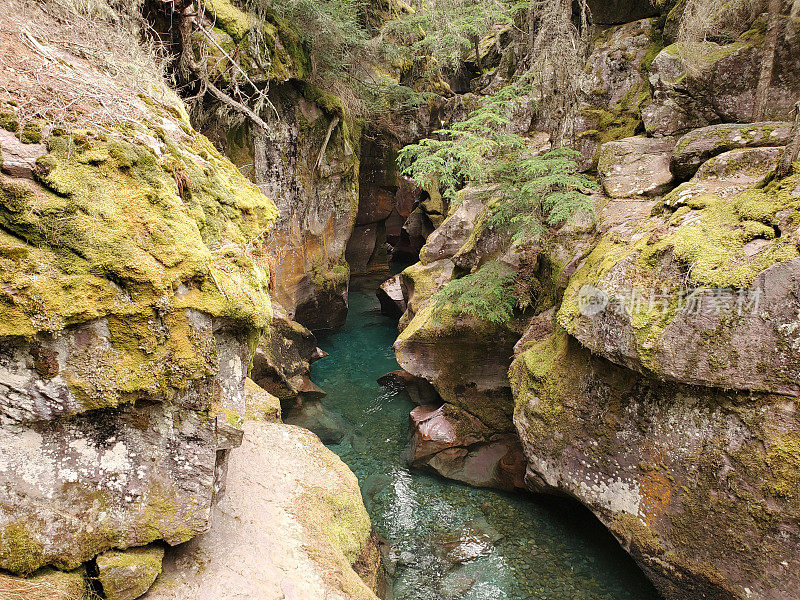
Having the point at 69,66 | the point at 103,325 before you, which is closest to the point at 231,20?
the point at 69,66

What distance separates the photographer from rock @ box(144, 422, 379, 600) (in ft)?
14.5

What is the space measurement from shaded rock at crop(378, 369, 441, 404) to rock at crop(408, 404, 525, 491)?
117 centimetres

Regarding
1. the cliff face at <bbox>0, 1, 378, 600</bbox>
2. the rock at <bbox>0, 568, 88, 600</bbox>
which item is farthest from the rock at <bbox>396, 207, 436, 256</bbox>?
the rock at <bbox>0, 568, 88, 600</bbox>

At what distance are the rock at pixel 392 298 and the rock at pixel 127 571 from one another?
1264cm

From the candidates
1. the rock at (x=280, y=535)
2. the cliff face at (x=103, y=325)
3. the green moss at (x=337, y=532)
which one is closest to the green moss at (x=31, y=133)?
the cliff face at (x=103, y=325)

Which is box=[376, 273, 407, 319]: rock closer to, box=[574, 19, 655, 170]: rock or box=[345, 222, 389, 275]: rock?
box=[345, 222, 389, 275]: rock

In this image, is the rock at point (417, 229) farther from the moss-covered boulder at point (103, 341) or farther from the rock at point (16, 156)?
the rock at point (16, 156)

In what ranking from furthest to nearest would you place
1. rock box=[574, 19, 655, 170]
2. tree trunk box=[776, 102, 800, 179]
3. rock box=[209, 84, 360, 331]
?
rock box=[209, 84, 360, 331] < rock box=[574, 19, 655, 170] < tree trunk box=[776, 102, 800, 179]

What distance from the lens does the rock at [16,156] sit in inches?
135

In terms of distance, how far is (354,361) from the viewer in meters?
15.0

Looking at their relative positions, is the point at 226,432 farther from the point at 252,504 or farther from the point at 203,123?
the point at 203,123

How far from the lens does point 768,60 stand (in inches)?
277

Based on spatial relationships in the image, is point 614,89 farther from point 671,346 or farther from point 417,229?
point 417,229

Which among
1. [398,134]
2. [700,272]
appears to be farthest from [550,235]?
[398,134]
